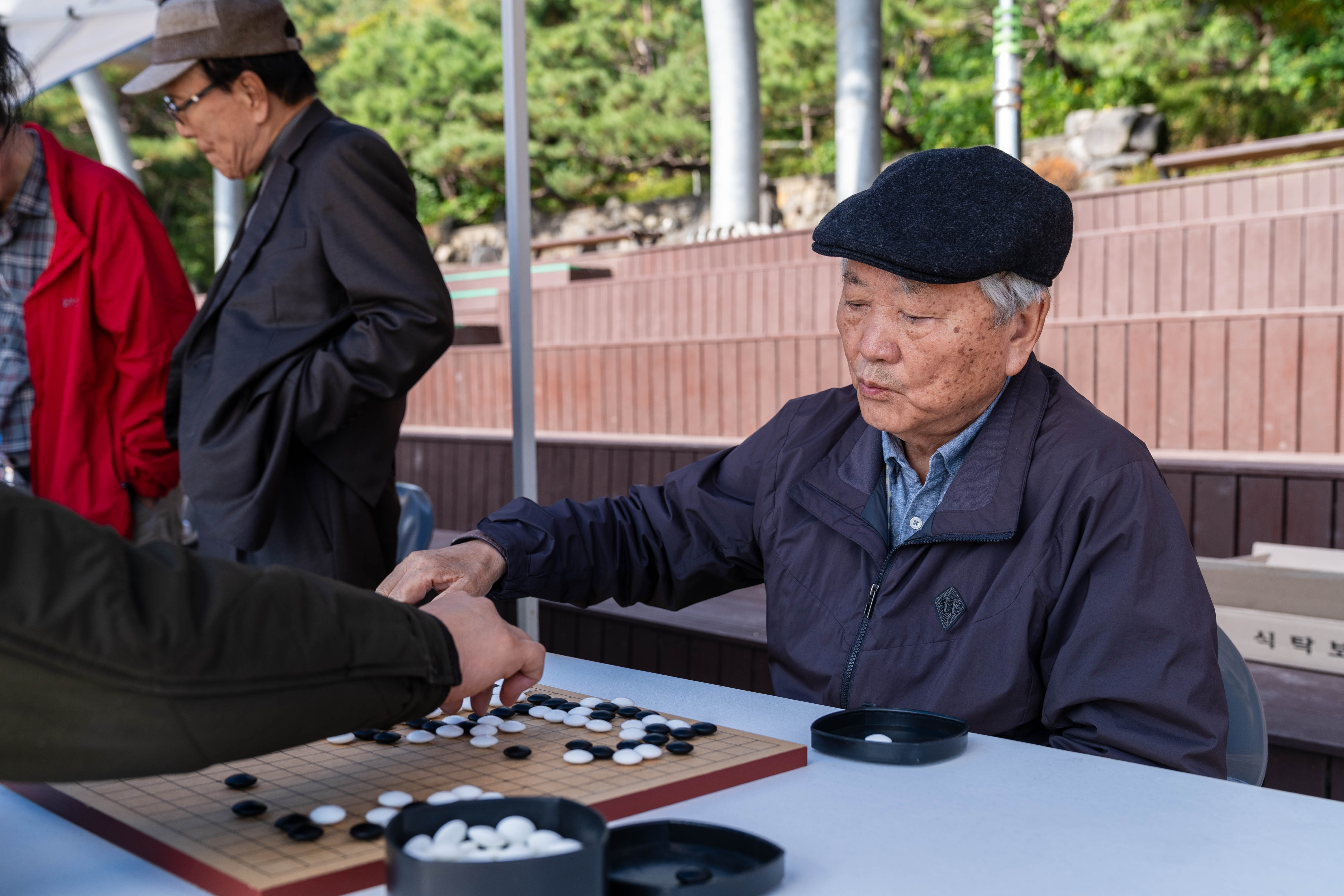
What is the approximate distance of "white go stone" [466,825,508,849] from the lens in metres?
0.71

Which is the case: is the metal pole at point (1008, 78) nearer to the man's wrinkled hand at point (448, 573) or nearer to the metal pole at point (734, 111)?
the man's wrinkled hand at point (448, 573)

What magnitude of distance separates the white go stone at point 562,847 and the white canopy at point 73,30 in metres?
5.10

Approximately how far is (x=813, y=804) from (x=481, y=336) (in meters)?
7.56

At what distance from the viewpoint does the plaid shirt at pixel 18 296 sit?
6.91 ft

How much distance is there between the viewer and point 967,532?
1247 millimetres

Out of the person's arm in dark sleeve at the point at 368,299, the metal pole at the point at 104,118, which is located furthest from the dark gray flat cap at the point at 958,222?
the metal pole at the point at 104,118

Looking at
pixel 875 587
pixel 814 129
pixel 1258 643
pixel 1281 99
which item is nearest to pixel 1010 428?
pixel 875 587

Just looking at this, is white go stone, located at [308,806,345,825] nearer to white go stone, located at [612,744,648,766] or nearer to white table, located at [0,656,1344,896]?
white table, located at [0,656,1344,896]

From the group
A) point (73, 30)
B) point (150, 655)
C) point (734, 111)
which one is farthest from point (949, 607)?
point (734, 111)

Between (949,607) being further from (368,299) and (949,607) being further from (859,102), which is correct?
(859,102)

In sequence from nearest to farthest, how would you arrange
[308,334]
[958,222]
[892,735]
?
1. [892,735]
2. [958,222]
3. [308,334]

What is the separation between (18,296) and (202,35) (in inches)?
23.6

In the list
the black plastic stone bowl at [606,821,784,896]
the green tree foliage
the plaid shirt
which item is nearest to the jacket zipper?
the black plastic stone bowl at [606,821,784,896]

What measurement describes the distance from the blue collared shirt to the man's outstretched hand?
1.74 feet
